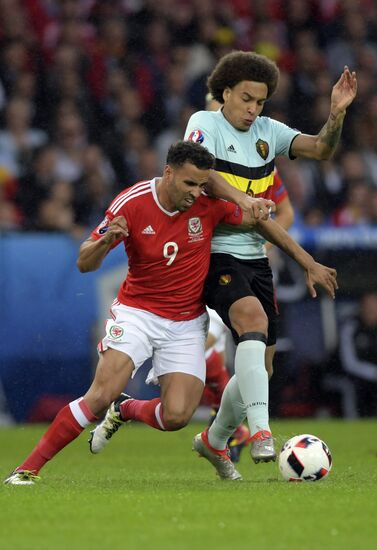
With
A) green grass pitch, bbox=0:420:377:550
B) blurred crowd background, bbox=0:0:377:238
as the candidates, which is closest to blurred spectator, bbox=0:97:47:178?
blurred crowd background, bbox=0:0:377:238

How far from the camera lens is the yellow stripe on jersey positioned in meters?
7.19

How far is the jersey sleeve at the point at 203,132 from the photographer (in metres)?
7.10

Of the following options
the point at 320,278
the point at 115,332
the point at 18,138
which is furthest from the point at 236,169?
the point at 18,138

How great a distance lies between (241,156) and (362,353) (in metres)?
6.01

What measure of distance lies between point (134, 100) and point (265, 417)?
27.9 ft

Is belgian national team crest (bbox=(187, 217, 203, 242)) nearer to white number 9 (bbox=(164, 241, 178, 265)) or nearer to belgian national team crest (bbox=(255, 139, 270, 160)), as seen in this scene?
white number 9 (bbox=(164, 241, 178, 265))

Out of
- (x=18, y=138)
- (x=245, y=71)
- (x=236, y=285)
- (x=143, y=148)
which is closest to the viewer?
(x=236, y=285)

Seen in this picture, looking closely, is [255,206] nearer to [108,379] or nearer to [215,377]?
[108,379]

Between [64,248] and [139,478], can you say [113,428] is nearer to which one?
[139,478]

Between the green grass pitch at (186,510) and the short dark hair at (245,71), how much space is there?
219 cm

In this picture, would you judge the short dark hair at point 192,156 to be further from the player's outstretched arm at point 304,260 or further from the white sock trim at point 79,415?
the white sock trim at point 79,415

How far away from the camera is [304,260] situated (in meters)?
6.98

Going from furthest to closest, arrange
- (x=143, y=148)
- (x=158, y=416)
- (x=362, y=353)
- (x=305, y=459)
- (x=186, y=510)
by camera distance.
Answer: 1. (x=143, y=148)
2. (x=362, y=353)
3. (x=158, y=416)
4. (x=305, y=459)
5. (x=186, y=510)

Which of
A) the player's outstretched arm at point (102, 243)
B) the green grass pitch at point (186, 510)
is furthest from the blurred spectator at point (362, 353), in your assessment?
the player's outstretched arm at point (102, 243)
